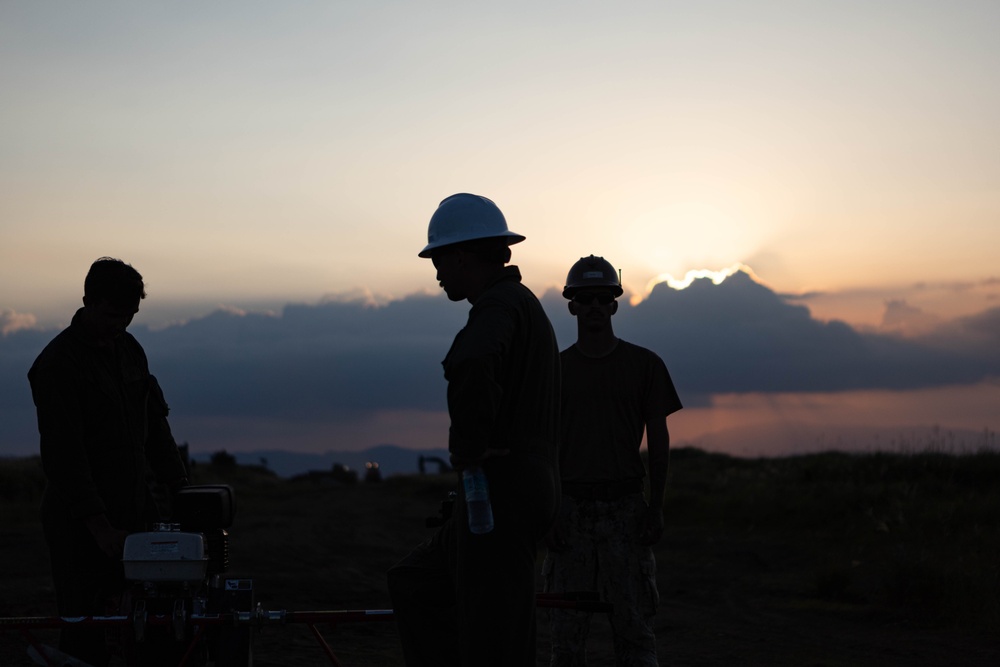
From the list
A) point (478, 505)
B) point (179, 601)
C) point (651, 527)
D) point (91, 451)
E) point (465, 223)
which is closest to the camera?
point (478, 505)

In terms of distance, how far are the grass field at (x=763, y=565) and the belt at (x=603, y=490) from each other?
3.19 metres

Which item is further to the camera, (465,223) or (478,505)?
(465,223)

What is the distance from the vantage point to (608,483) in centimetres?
693

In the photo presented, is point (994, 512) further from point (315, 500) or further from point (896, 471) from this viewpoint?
point (315, 500)

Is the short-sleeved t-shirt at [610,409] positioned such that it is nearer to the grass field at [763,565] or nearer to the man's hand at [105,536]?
the man's hand at [105,536]

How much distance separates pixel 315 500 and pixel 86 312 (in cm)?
2282

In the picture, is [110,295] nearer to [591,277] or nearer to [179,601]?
[179,601]

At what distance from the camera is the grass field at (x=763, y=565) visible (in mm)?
10445

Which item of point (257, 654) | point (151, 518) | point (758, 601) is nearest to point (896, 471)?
point (758, 601)

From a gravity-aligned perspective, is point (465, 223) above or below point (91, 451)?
above

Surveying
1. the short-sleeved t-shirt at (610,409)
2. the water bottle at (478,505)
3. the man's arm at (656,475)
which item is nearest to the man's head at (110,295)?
the water bottle at (478,505)

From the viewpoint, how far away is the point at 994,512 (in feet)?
55.4

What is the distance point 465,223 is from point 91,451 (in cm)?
232

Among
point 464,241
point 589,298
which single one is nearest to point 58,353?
point 464,241
